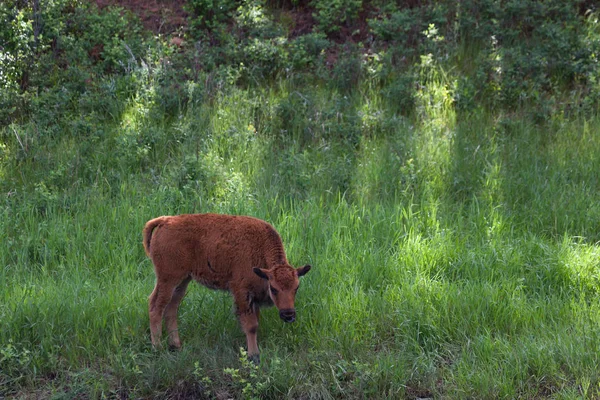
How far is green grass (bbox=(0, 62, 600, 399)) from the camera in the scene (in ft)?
20.8

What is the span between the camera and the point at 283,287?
250 inches

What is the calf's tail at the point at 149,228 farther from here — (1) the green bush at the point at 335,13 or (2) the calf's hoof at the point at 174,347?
(1) the green bush at the point at 335,13

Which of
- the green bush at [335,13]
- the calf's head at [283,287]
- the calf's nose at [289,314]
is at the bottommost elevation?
the calf's nose at [289,314]

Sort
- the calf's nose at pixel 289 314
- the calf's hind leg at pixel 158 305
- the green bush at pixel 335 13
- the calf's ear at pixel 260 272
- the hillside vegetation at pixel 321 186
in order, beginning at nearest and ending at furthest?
the calf's nose at pixel 289 314, the calf's ear at pixel 260 272, the hillside vegetation at pixel 321 186, the calf's hind leg at pixel 158 305, the green bush at pixel 335 13

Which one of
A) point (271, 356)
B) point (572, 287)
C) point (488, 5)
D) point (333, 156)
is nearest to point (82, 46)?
point (333, 156)

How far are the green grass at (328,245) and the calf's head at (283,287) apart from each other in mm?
400

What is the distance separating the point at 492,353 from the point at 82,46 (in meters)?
8.28

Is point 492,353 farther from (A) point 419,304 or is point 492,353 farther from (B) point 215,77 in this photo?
(B) point 215,77

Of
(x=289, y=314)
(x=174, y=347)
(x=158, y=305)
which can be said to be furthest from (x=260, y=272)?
(x=174, y=347)

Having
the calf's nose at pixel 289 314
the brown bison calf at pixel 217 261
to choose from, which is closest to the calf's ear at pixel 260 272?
the brown bison calf at pixel 217 261

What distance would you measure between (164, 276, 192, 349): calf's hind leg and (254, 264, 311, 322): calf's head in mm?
873

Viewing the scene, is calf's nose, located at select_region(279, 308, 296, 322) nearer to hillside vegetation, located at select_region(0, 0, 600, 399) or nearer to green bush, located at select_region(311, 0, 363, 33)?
hillside vegetation, located at select_region(0, 0, 600, 399)

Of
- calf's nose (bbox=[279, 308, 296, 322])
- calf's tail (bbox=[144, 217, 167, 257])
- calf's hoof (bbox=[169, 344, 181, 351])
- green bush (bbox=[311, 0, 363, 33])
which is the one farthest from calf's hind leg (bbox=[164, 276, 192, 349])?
green bush (bbox=[311, 0, 363, 33])

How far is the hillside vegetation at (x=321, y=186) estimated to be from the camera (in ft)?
21.1
